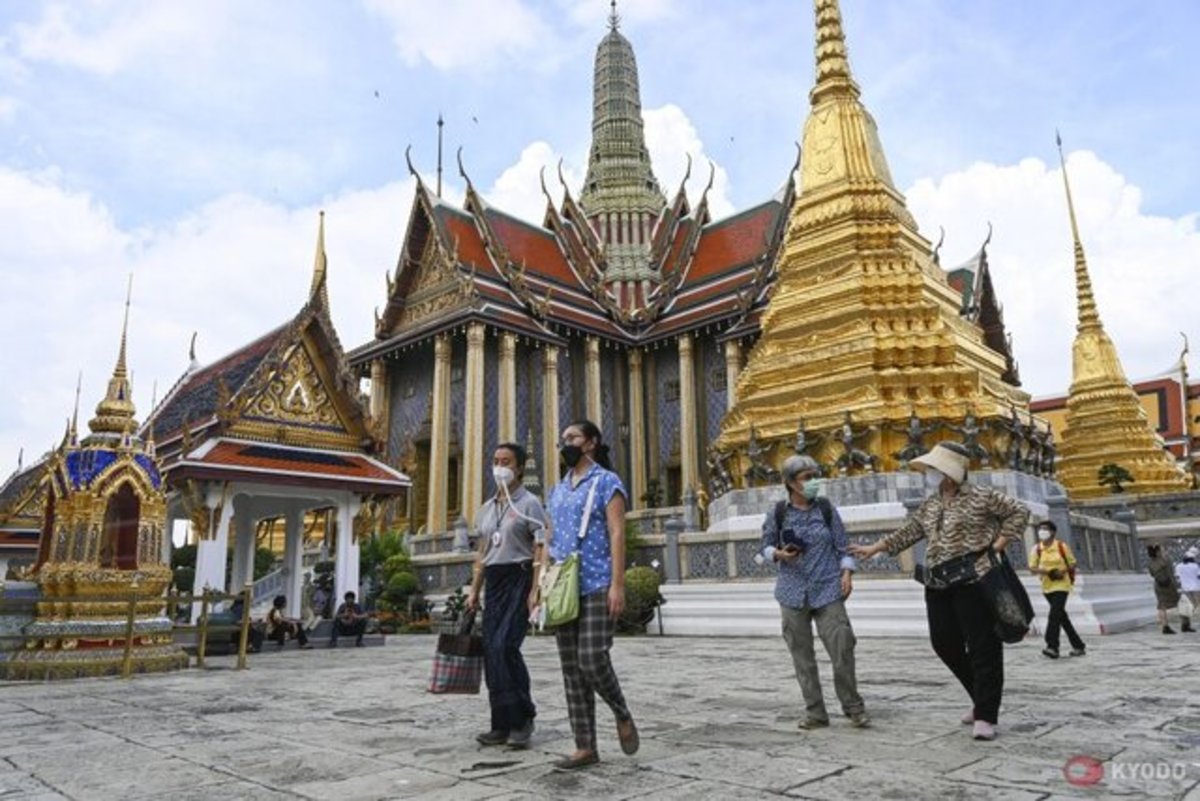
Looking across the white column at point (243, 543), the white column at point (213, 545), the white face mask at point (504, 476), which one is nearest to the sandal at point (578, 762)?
the white face mask at point (504, 476)

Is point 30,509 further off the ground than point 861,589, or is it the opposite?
point 30,509

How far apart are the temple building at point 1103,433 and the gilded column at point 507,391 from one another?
13.4 meters

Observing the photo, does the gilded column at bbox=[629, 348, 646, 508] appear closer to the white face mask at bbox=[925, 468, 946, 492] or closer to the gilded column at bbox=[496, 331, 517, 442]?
the gilded column at bbox=[496, 331, 517, 442]

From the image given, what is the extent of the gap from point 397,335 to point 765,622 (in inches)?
696

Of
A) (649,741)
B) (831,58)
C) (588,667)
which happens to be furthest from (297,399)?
(831,58)

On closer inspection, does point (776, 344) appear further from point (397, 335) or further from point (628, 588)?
point (397, 335)

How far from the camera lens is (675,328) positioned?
2558 centimetres

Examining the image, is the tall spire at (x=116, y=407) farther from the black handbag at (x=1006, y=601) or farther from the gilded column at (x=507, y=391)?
the gilded column at (x=507, y=391)

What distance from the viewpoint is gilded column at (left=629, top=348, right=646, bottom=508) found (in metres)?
25.6

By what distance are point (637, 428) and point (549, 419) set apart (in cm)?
338

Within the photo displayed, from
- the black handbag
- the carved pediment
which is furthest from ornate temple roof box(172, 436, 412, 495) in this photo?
the black handbag

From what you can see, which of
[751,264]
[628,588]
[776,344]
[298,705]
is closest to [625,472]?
[751,264]

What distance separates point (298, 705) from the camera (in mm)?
4836

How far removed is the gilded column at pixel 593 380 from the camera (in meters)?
25.0
